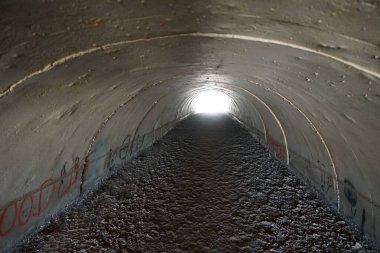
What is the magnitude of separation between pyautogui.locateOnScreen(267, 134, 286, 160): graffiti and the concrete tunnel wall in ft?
5.76

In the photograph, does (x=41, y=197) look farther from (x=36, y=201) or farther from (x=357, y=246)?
(x=357, y=246)

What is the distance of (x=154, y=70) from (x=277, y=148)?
509 centimetres

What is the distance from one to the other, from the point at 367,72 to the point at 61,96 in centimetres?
285

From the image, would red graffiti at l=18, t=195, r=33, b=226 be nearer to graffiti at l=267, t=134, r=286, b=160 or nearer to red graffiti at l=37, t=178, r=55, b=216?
red graffiti at l=37, t=178, r=55, b=216

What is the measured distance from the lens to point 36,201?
4.40 meters

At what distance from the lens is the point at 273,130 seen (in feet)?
28.0

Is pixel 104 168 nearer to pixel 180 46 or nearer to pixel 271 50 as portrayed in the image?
pixel 180 46

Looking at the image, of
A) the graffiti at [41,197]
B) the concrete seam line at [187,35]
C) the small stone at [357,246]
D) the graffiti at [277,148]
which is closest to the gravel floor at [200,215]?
the small stone at [357,246]

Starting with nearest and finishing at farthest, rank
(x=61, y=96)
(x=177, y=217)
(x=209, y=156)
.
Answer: (x=61, y=96)
(x=177, y=217)
(x=209, y=156)

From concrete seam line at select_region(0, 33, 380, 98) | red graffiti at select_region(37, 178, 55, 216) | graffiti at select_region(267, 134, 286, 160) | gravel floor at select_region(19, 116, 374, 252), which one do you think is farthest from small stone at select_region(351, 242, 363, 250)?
red graffiti at select_region(37, 178, 55, 216)

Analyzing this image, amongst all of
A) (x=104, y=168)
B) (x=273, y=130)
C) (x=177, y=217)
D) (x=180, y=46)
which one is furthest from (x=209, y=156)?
(x=180, y=46)

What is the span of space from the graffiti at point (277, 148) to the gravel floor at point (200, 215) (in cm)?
25

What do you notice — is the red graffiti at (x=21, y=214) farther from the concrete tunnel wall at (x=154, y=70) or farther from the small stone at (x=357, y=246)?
the small stone at (x=357, y=246)

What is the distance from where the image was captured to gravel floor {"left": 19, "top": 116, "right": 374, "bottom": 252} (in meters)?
4.50
